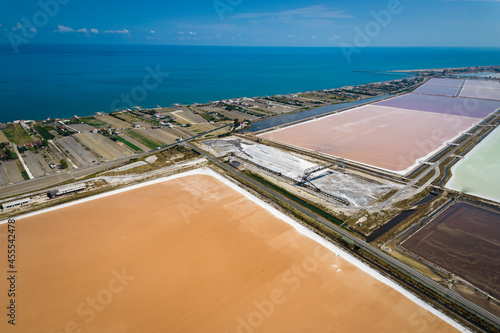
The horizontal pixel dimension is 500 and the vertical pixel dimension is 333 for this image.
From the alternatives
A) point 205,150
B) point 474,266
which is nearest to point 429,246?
point 474,266

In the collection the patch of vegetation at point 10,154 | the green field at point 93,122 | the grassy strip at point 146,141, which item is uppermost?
the green field at point 93,122

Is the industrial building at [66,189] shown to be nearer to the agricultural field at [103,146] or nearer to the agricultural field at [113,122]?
the agricultural field at [103,146]

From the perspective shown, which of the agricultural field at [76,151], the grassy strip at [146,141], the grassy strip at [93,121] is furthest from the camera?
the grassy strip at [93,121]

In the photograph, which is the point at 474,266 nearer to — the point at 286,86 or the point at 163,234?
the point at 163,234

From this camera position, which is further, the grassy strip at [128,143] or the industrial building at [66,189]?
the grassy strip at [128,143]

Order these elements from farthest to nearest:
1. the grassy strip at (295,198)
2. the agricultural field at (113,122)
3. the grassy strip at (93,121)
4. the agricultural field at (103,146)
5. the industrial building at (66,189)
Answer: the grassy strip at (93,121)
the agricultural field at (113,122)
the agricultural field at (103,146)
the industrial building at (66,189)
the grassy strip at (295,198)

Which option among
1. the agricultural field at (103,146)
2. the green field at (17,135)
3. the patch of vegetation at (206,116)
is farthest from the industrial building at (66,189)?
the patch of vegetation at (206,116)

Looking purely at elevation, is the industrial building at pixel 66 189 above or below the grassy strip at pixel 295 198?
above
